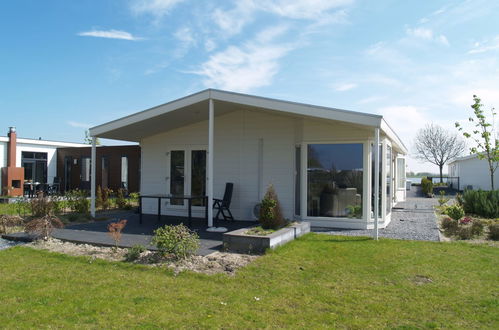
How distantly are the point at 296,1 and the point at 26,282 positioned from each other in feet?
21.8

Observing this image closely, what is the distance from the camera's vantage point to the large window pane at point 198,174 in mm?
10336

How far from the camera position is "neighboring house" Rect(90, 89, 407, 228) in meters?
8.30

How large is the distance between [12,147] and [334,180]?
1875cm

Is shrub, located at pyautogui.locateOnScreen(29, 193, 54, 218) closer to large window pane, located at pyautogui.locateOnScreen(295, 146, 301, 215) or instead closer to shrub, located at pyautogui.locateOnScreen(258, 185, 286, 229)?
shrub, located at pyautogui.locateOnScreen(258, 185, 286, 229)

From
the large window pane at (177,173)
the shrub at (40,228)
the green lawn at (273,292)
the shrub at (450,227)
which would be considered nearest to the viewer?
the green lawn at (273,292)

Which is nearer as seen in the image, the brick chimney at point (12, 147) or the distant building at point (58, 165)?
the distant building at point (58, 165)

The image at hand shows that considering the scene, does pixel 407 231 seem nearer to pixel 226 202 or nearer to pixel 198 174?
pixel 226 202

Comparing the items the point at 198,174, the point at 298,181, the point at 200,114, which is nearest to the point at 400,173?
the point at 298,181

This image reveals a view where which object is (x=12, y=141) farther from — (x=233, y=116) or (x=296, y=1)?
(x=296, y=1)

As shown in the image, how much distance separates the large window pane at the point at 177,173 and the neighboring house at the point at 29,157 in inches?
483

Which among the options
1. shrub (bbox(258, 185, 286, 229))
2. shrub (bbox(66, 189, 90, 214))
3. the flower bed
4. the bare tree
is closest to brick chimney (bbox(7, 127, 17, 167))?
shrub (bbox(66, 189, 90, 214))

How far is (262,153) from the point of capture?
31.8 feet

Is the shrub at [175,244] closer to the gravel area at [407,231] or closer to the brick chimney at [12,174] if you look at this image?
the gravel area at [407,231]

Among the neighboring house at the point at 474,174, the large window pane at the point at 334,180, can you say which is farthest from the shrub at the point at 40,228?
the neighboring house at the point at 474,174
